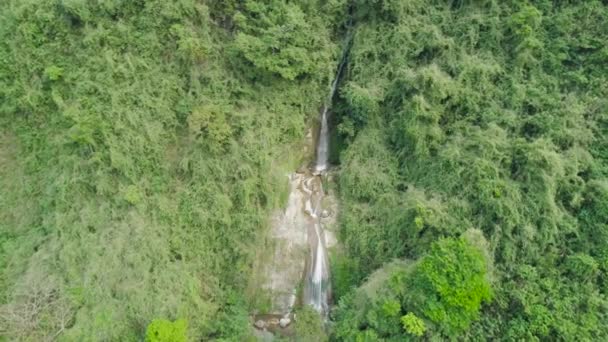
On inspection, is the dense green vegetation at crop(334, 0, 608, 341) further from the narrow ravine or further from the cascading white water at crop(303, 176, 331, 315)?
the narrow ravine

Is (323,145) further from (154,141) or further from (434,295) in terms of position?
(434,295)

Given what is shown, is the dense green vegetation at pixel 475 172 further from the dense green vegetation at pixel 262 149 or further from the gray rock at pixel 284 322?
the gray rock at pixel 284 322

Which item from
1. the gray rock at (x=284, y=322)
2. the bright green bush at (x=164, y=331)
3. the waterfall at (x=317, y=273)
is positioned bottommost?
the gray rock at (x=284, y=322)

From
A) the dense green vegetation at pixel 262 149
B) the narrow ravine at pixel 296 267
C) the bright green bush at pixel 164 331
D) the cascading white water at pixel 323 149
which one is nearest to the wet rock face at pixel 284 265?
the narrow ravine at pixel 296 267

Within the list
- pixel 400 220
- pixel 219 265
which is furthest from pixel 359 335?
pixel 219 265

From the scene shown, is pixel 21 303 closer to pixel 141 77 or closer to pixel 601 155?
pixel 141 77
